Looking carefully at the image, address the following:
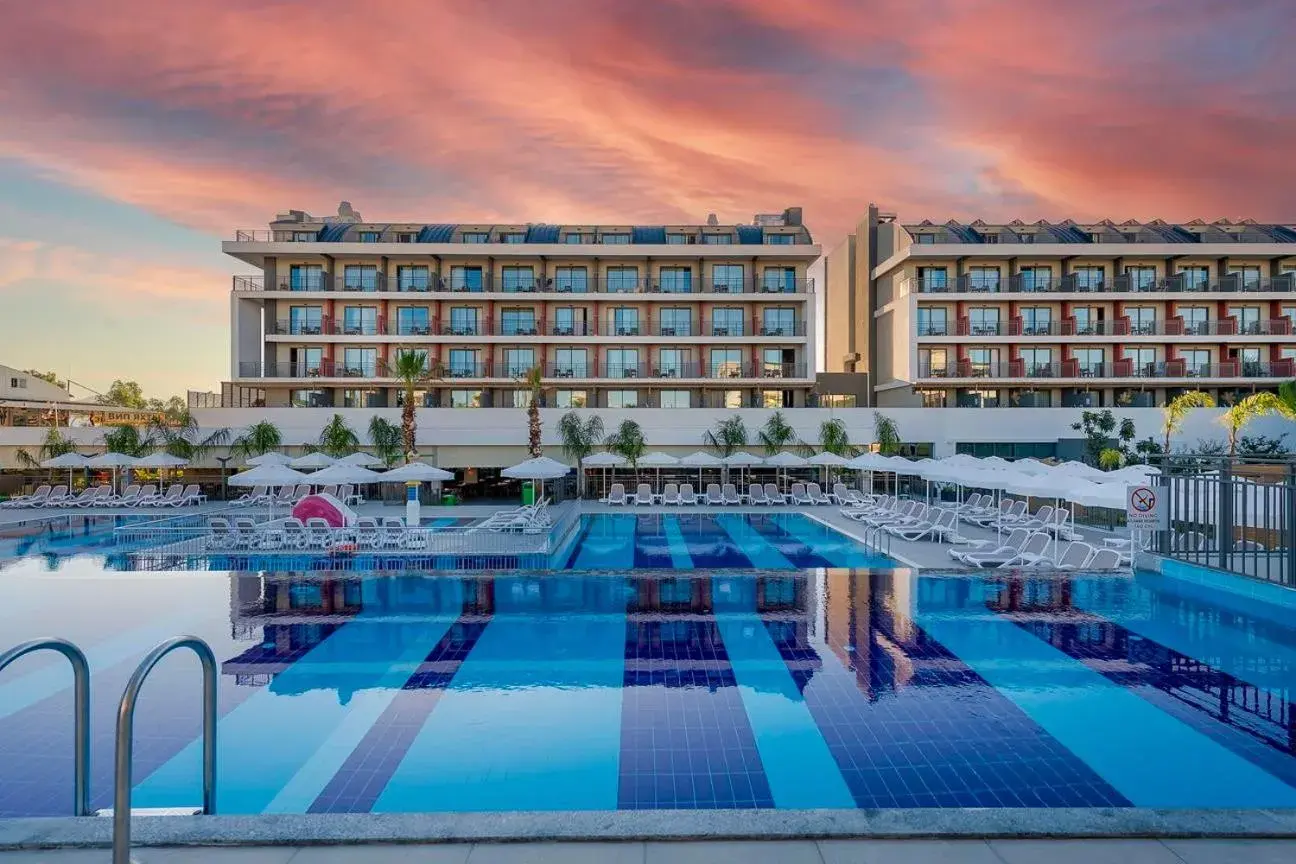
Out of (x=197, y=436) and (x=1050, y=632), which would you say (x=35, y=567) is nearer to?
(x=197, y=436)

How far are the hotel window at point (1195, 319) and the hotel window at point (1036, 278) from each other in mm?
7330

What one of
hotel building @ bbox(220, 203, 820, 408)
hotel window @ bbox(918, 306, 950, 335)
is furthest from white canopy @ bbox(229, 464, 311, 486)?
hotel window @ bbox(918, 306, 950, 335)

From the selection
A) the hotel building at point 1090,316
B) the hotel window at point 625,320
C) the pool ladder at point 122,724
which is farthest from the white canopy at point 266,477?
the hotel building at point 1090,316

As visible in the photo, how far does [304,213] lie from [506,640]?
4329 cm

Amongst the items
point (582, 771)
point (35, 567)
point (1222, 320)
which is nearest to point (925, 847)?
point (582, 771)

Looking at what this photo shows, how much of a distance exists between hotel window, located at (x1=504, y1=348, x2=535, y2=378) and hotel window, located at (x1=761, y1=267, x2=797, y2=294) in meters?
13.6

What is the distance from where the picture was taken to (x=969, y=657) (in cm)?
965

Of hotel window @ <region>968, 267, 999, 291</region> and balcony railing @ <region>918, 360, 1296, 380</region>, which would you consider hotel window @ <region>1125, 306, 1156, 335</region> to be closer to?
balcony railing @ <region>918, 360, 1296, 380</region>

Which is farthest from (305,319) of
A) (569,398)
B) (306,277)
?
(569,398)

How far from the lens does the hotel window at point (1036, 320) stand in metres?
41.0

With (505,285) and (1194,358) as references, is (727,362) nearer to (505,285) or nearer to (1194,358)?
(505,285)

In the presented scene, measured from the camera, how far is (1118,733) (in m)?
7.13

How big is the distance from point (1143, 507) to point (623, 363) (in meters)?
30.1

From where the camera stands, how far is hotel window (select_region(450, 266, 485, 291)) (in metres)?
41.7
